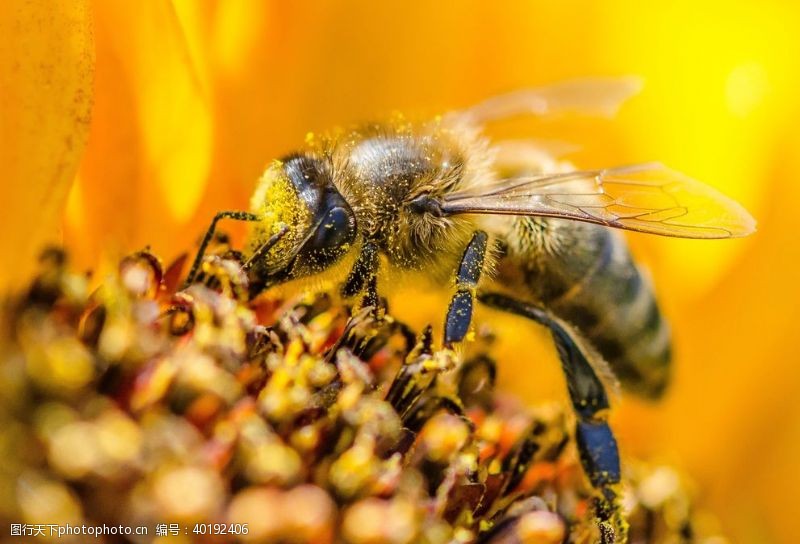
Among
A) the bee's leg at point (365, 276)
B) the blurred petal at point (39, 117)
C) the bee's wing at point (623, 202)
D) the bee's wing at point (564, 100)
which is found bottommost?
the bee's leg at point (365, 276)

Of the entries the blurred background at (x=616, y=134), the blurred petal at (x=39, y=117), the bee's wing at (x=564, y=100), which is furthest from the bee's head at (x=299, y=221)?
the bee's wing at (x=564, y=100)

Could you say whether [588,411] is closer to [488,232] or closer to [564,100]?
[488,232]

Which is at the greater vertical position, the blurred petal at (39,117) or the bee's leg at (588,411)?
the blurred petal at (39,117)

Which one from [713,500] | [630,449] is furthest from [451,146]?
[713,500]

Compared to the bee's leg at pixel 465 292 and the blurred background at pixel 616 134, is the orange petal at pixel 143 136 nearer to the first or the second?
the blurred background at pixel 616 134

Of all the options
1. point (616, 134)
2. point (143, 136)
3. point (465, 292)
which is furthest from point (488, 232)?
point (616, 134)

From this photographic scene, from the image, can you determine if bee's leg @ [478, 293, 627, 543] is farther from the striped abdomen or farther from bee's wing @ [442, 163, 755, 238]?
bee's wing @ [442, 163, 755, 238]

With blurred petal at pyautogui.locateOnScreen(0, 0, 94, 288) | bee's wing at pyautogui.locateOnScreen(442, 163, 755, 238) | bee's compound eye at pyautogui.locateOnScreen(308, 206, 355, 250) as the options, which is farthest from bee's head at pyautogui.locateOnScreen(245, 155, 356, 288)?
blurred petal at pyautogui.locateOnScreen(0, 0, 94, 288)
